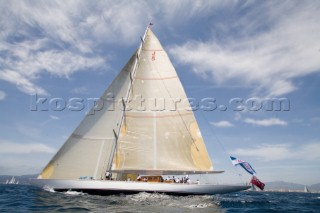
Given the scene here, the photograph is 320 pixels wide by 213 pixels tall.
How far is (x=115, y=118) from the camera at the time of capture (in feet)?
86.7

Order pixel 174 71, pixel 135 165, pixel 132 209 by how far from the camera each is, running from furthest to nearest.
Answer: pixel 174 71
pixel 135 165
pixel 132 209

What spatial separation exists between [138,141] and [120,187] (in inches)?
195

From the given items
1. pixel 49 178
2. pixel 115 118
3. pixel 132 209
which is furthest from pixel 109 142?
pixel 132 209

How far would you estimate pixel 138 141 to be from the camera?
26.1m

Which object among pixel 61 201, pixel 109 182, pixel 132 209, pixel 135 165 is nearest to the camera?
pixel 132 209

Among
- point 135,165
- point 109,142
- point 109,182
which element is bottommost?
point 109,182

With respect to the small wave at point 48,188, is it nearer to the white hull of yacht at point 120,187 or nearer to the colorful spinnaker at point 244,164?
the white hull of yacht at point 120,187

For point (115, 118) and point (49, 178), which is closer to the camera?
point (49, 178)

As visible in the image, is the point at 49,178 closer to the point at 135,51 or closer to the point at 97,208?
the point at 97,208

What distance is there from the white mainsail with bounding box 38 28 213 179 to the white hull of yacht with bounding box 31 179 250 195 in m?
0.92

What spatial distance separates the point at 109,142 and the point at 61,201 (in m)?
8.10

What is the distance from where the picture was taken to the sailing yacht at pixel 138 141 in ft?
78.0

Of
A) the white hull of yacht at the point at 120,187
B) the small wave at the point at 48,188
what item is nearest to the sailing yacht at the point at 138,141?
the white hull of yacht at the point at 120,187

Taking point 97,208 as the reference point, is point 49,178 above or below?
above
